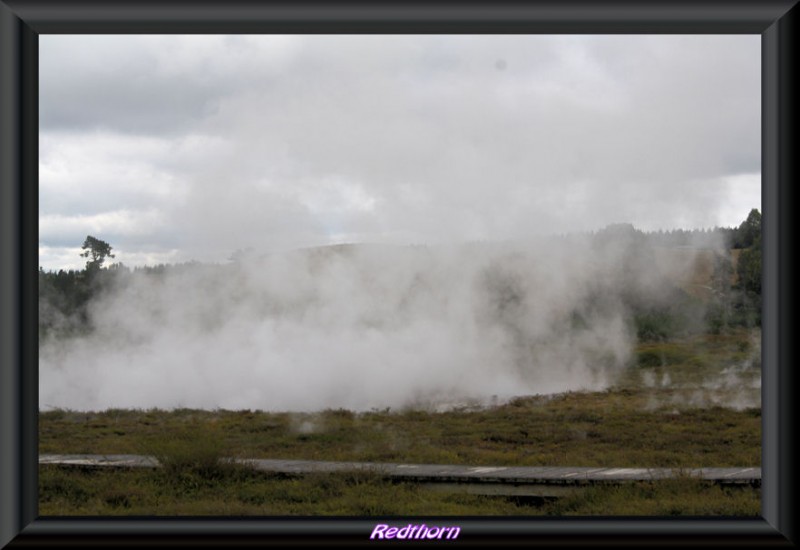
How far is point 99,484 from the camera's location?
9625 mm

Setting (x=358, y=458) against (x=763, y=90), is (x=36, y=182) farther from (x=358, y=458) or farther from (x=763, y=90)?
(x=358, y=458)

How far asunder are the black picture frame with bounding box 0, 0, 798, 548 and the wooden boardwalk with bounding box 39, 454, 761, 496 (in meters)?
4.04

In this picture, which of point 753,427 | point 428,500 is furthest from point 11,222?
point 753,427

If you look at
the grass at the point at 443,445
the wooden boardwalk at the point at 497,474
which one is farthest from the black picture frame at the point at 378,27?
the wooden boardwalk at the point at 497,474

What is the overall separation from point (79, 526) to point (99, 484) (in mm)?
5186

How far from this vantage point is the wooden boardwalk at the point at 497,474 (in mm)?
8859

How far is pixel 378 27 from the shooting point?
4.97 m

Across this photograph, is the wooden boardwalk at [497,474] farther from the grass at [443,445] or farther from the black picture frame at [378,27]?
the black picture frame at [378,27]

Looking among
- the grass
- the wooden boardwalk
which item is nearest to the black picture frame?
the grass

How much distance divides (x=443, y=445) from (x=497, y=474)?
13.2 ft

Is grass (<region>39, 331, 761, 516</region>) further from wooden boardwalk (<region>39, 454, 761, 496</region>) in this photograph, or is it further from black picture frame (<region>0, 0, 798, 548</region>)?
black picture frame (<region>0, 0, 798, 548</region>)

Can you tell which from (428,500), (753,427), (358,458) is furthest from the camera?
(753,427)

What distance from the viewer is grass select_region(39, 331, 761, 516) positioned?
8.45 meters

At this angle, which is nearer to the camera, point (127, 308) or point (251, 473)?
point (251, 473)
